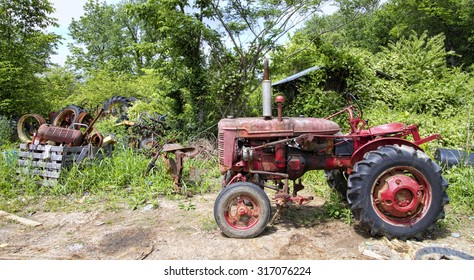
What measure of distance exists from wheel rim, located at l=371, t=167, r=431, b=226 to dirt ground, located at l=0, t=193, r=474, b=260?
26 centimetres

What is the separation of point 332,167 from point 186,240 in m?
1.87

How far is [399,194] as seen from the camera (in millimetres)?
3176

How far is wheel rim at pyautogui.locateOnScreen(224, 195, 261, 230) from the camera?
3305 mm

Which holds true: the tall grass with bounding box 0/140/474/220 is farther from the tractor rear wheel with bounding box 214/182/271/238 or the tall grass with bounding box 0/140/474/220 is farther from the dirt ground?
the tractor rear wheel with bounding box 214/182/271/238

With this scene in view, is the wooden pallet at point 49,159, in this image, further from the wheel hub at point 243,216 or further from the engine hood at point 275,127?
the wheel hub at point 243,216

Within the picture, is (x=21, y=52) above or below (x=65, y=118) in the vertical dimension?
above

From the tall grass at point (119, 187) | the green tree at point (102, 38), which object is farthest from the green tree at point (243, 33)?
the green tree at point (102, 38)

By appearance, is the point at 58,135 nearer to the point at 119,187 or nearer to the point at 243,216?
the point at 119,187

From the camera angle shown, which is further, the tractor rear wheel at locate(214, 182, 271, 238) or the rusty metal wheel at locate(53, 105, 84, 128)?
the rusty metal wheel at locate(53, 105, 84, 128)

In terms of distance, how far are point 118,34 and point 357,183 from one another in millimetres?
31860

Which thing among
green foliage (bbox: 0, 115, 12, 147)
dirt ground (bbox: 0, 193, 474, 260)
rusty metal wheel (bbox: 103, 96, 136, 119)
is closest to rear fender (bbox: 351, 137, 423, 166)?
dirt ground (bbox: 0, 193, 474, 260)

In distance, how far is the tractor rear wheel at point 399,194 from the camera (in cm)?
312

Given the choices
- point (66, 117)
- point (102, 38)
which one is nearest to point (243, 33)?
point (66, 117)

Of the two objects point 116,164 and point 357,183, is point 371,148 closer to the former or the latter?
point 357,183
